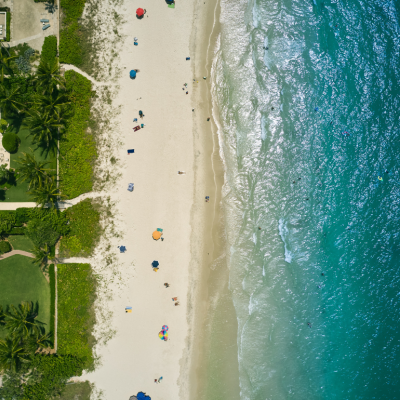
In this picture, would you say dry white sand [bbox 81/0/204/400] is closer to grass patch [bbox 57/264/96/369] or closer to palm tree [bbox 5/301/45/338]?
grass patch [bbox 57/264/96/369]

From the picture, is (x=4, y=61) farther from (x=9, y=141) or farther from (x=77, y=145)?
(x=77, y=145)

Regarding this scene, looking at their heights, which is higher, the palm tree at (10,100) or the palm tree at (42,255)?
the palm tree at (10,100)

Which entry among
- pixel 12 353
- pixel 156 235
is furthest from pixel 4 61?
pixel 12 353

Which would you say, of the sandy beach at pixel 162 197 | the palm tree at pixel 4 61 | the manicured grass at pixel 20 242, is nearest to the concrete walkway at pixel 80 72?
the sandy beach at pixel 162 197

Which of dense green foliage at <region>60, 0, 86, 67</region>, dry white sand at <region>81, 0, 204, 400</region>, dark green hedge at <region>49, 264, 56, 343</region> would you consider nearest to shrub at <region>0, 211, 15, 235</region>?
dark green hedge at <region>49, 264, 56, 343</region>

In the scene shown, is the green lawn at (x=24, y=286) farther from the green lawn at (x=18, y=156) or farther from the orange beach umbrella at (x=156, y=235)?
the orange beach umbrella at (x=156, y=235)
